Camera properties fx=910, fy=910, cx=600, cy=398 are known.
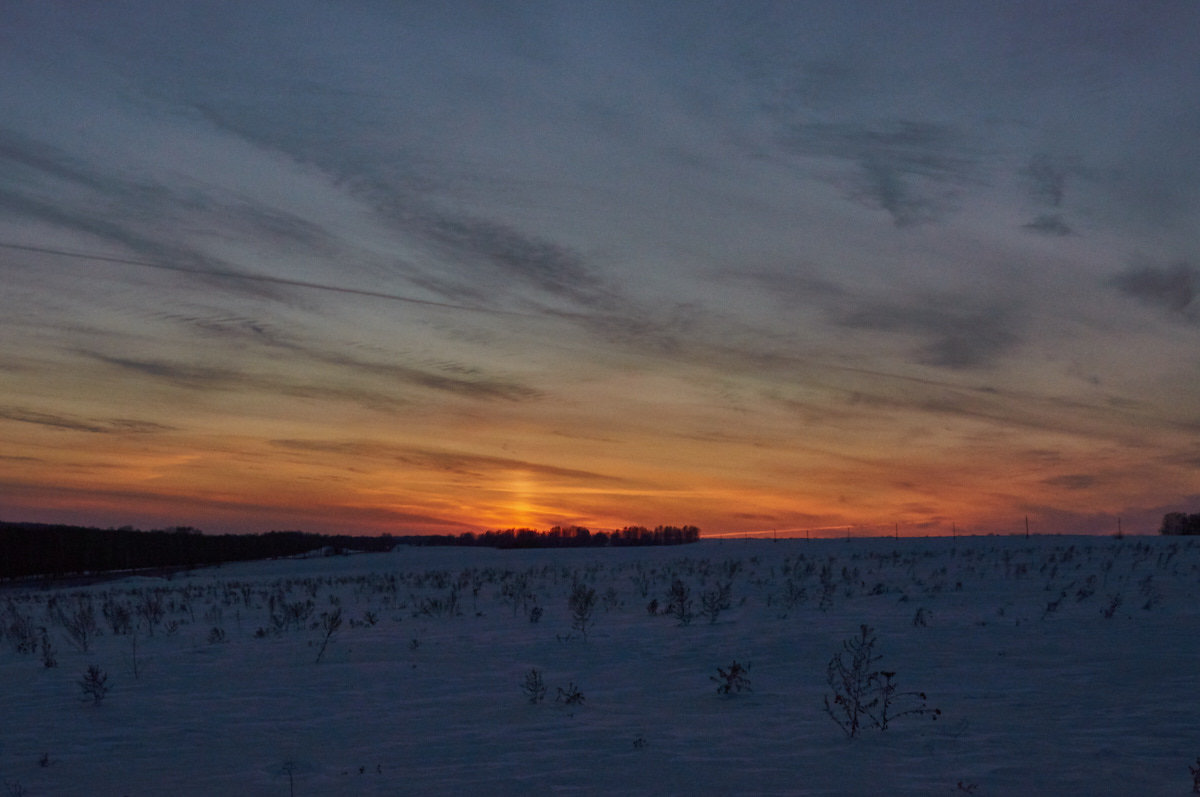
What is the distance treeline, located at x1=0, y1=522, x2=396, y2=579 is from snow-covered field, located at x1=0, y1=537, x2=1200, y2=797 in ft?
156

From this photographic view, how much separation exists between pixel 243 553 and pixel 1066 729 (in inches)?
3112

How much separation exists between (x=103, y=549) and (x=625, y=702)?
6343 centimetres

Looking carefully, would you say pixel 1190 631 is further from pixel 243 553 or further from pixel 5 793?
pixel 243 553

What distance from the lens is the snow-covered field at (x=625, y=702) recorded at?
239 inches

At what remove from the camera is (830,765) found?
6125mm

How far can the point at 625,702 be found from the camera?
27.7 feet

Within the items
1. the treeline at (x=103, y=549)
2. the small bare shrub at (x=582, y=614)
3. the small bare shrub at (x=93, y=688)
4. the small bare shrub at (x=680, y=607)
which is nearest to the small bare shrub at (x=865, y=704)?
the small bare shrub at (x=582, y=614)

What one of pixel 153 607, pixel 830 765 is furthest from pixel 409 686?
pixel 153 607

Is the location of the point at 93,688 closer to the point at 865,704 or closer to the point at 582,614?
the point at 582,614

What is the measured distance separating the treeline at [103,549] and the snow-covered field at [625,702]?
4751cm

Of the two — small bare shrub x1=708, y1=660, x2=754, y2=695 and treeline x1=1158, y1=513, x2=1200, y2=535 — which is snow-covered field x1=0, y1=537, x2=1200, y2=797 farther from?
treeline x1=1158, y1=513, x2=1200, y2=535

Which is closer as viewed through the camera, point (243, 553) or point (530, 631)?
point (530, 631)

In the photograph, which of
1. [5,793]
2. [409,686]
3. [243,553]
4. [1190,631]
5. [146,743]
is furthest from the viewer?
[243,553]

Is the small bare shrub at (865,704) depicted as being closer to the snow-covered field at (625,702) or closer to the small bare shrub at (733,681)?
the snow-covered field at (625,702)
